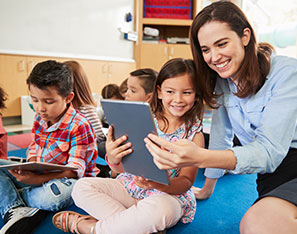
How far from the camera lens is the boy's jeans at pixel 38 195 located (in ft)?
2.99

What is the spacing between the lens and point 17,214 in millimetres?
852

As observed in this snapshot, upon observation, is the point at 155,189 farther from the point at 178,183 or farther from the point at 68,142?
the point at 68,142

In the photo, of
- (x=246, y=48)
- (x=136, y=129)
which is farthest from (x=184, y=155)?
(x=246, y=48)

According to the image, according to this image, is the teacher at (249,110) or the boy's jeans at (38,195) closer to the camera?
the teacher at (249,110)

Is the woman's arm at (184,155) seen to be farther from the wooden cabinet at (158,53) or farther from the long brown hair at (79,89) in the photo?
the wooden cabinet at (158,53)

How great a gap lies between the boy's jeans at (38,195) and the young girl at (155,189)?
94 millimetres

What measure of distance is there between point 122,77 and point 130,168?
3.25 metres

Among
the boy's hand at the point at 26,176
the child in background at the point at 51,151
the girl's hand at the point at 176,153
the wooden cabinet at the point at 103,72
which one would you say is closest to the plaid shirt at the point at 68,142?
the child in background at the point at 51,151

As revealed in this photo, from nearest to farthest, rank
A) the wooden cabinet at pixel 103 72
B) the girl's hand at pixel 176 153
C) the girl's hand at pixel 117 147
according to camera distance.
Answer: the girl's hand at pixel 176 153, the girl's hand at pixel 117 147, the wooden cabinet at pixel 103 72

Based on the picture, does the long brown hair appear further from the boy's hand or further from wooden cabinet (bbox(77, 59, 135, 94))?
wooden cabinet (bbox(77, 59, 135, 94))

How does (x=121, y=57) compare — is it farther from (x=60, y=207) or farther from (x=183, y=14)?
(x=60, y=207)

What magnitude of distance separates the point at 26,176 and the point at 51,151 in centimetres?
16

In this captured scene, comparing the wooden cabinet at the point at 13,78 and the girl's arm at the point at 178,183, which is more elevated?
the wooden cabinet at the point at 13,78

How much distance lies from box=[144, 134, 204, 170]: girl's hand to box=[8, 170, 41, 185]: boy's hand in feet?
1.73
